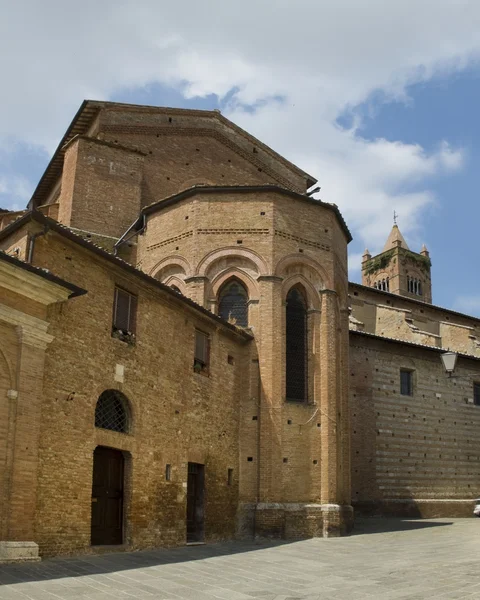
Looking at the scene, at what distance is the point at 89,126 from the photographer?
25094 millimetres

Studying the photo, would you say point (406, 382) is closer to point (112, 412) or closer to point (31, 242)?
point (112, 412)

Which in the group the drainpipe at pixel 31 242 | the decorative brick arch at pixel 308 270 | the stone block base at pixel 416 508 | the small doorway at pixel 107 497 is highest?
the decorative brick arch at pixel 308 270

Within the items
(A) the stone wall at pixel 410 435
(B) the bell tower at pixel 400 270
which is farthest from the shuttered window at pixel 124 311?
(B) the bell tower at pixel 400 270

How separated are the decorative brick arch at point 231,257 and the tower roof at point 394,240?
178 ft

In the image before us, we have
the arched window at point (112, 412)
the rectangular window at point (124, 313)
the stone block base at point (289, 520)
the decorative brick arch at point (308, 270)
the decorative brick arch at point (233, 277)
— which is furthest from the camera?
the decorative brick arch at point (308, 270)

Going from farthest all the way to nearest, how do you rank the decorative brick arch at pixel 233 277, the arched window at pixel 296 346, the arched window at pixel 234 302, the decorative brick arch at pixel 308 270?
1. the decorative brick arch at pixel 308 270
2. the arched window at pixel 234 302
3. the decorative brick arch at pixel 233 277
4. the arched window at pixel 296 346

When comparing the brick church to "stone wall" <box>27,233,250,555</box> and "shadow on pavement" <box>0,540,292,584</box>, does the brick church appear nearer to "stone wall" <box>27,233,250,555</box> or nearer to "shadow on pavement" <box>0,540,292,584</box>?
"stone wall" <box>27,233,250,555</box>

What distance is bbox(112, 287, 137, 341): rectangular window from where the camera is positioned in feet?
46.8

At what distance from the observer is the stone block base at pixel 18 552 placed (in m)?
10.5

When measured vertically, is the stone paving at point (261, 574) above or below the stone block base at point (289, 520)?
below

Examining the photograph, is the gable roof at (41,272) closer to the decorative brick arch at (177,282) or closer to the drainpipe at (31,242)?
the drainpipe at (31,242)

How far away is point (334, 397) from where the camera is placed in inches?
777

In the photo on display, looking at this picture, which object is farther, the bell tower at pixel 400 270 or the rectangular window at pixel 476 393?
the bell tower at pixel 400 270

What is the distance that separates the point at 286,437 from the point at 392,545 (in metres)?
3.89
